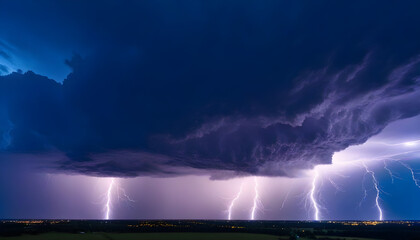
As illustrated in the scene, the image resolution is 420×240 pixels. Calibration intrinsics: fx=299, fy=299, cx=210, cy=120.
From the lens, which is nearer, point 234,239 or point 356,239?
point 234,239

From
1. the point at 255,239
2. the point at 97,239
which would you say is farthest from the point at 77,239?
the point at 255,239

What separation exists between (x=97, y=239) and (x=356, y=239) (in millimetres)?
63603

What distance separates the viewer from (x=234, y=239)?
7119 cm

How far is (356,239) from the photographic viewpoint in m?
76.6

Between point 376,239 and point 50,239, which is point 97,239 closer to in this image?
point 50,239

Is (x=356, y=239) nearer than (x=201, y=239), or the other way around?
(x=201, y=239)

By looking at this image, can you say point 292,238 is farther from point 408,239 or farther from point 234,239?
point 408,239

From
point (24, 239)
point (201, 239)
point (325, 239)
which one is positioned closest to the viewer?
point (24, 239)

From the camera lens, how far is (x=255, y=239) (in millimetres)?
70938

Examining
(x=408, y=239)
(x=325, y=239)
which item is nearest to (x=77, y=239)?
(x=325, y=239)

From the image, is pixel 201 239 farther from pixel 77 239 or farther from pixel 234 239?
pixel 77 239

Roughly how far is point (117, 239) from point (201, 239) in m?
19.2

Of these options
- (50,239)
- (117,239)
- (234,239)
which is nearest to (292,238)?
(234,239)

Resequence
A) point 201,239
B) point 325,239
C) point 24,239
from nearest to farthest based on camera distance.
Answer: point 24,239 → point 201,239 → point 325,239
